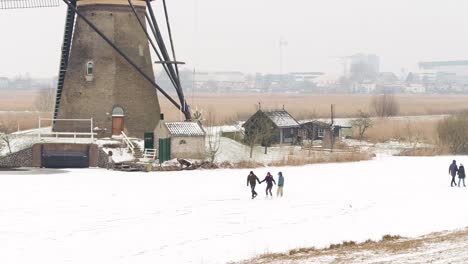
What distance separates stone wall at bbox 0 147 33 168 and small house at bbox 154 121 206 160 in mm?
5549

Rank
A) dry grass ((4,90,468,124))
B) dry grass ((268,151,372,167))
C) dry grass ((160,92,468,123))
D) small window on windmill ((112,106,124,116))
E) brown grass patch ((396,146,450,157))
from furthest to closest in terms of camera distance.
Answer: dry grass ((160,92,468,123)) < dry grass ((4,90,468,124)) < brown grass patch ((396,146,450,157)) < dry grass ((268,151,372,167)) < small window on windmill ((112,106,124,116))

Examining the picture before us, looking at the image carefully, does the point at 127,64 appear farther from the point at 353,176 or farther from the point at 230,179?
the point at 353,176

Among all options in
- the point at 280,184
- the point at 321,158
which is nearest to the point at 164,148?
the point at 321,158

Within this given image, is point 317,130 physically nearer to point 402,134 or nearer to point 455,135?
point 402,134

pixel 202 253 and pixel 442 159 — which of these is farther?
pixel 442 159

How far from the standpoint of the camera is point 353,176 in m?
34.7

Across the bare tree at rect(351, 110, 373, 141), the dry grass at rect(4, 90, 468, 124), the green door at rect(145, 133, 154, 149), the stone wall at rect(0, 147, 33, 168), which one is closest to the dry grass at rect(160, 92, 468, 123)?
the dry grass at rect(4, 90, 468, 124)

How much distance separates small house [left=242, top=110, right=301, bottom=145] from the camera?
1979 inches

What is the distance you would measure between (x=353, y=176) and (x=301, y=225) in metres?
12.5

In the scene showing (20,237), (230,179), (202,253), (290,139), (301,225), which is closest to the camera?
(202,253)

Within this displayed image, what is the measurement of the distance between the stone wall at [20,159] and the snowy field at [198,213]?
9.57ft

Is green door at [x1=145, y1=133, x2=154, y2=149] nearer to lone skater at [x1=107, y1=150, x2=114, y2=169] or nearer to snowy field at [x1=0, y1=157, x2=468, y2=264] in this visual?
lone skater at [x1=107, y1=150, x2=114, y2=169]

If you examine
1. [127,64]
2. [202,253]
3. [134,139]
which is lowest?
[202,253]

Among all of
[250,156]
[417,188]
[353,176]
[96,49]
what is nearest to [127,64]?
[96,49]
